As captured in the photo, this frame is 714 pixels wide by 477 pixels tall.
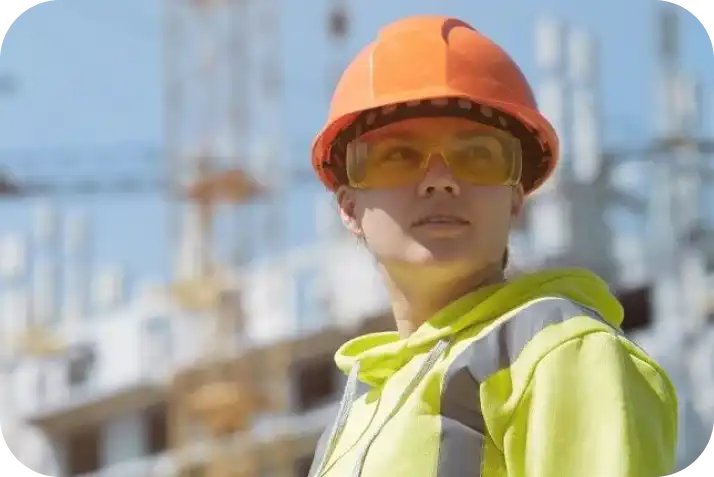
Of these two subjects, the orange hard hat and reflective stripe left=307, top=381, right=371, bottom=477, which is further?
reflective stripe left=307, top=381, right=371, bottom=477

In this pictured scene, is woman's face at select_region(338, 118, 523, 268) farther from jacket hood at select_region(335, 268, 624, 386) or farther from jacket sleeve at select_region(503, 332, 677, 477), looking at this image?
jacket sleeve at select_region(503, 332, 677, 477)

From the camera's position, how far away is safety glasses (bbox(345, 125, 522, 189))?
0.89 m

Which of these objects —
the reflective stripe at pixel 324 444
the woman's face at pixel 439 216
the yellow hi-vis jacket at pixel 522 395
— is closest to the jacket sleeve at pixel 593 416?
the yellow hi-vis jacket at pixel 522 395

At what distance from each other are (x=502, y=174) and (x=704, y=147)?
10.9 metres

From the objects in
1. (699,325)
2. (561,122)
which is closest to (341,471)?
(699,325)

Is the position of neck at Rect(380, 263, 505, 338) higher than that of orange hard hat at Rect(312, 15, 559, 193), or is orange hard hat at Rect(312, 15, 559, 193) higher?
orange hard hat at Rect(312, 15, 559, 193)

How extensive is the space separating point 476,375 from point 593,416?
0.31 ft

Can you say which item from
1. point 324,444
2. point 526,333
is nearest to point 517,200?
point 526,333

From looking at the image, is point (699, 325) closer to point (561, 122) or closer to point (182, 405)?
point (561, 122)

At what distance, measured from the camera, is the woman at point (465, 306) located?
76cm

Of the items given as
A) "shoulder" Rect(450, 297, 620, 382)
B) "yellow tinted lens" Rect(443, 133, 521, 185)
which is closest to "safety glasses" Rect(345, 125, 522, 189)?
"yellow tinted lens" Rect(443, 133, 521, 185)

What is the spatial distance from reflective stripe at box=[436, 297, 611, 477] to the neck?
9cm

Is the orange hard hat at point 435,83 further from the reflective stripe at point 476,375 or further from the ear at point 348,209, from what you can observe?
the reflective stripe at point 476,375

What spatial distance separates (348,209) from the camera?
1.00 meters
